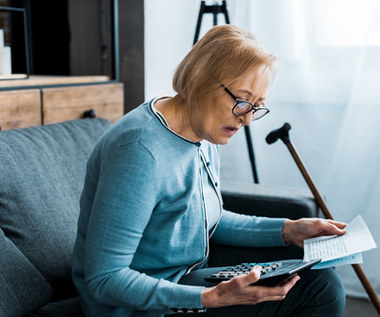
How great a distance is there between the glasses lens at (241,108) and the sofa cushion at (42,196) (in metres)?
0.62

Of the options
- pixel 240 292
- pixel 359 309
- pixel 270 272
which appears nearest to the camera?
pixel 240 292

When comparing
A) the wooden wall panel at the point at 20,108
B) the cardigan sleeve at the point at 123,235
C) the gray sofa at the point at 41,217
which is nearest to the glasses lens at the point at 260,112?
the cardigan sleeve at the point at 123,235

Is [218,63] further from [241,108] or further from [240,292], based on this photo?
[240,292]

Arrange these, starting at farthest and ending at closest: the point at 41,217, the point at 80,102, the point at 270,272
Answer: the point at 80,102 < the point at 41,217 < the point at 270,272

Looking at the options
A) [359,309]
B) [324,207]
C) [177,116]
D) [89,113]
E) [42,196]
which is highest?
[177,116]

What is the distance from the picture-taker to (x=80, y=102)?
6.53ft

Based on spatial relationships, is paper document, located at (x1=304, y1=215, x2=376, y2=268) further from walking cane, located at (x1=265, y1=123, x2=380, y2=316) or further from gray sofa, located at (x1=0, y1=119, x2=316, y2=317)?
walking cane, located at (x1=265, y1=123, x2=380, y2=316)

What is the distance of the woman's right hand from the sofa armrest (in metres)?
0.61

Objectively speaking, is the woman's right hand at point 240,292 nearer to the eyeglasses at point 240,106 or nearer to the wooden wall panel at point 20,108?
the eyeglasses at point 240,106

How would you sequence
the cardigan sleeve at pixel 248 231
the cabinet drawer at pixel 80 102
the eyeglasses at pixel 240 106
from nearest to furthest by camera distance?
1. the eyeglasses at pixel 240 106
2. the cardigan sleeve at pixel 248 231
3. the cabinet drawer at pixel 80 102

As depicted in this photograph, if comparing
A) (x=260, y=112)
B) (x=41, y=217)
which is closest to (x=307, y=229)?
(x=260, y=112)

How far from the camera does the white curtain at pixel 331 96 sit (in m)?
2.14

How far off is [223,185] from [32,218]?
749 mm

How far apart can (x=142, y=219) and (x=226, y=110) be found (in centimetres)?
32
